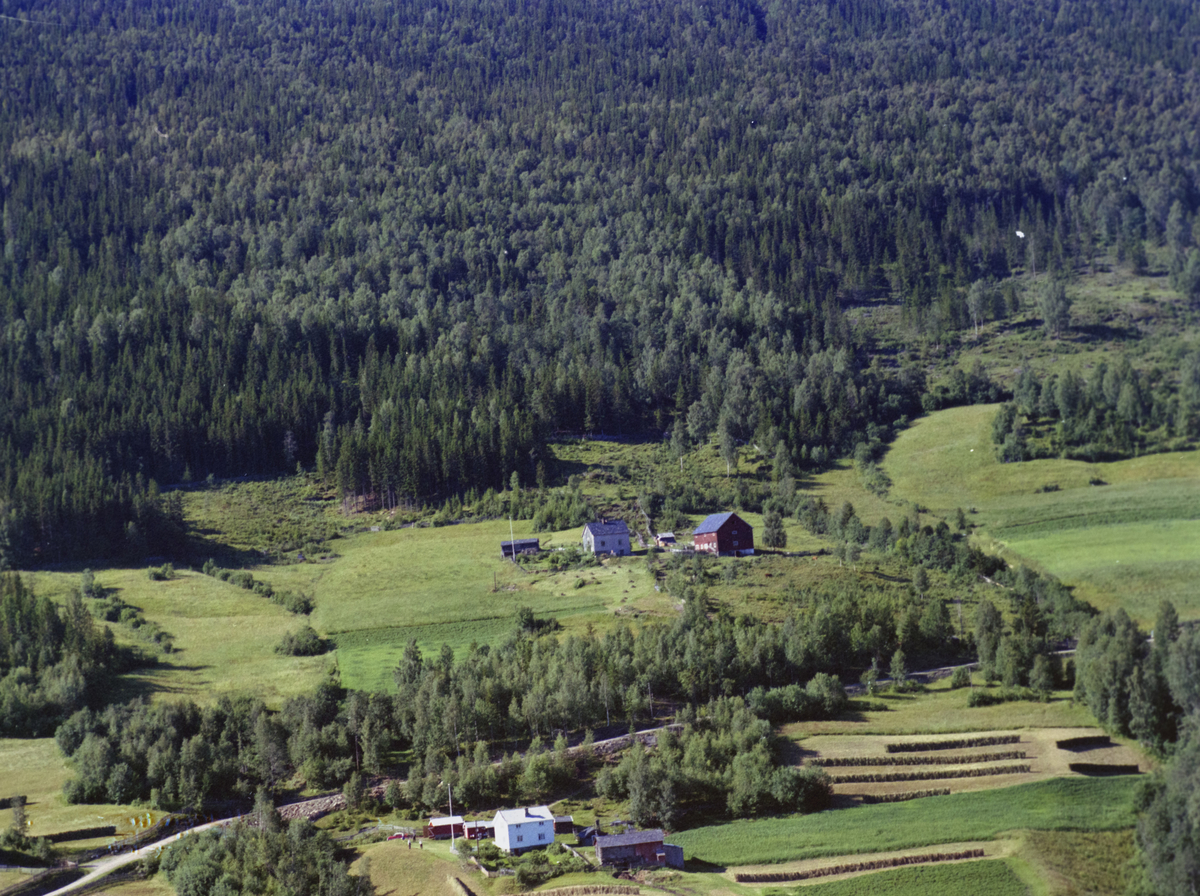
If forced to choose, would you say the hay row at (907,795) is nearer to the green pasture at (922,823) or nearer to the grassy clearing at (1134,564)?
the green pasture at (922,823)

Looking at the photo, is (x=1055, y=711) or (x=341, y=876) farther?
(x=1055, y=711)

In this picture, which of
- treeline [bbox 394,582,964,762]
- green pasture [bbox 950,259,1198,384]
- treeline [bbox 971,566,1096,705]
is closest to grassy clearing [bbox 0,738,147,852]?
treeline [bbox 394,582,964,762]

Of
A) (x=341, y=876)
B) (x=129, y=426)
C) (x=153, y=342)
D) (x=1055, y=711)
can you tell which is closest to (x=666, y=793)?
(x=341, y=876)

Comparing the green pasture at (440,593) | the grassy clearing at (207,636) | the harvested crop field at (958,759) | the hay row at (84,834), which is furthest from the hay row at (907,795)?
the hay row at (84,834)

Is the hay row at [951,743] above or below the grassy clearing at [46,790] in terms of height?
above

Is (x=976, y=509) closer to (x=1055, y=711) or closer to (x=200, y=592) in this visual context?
(x=1055, y=711)

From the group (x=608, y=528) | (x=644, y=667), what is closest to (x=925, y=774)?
(x=644, y=667)
